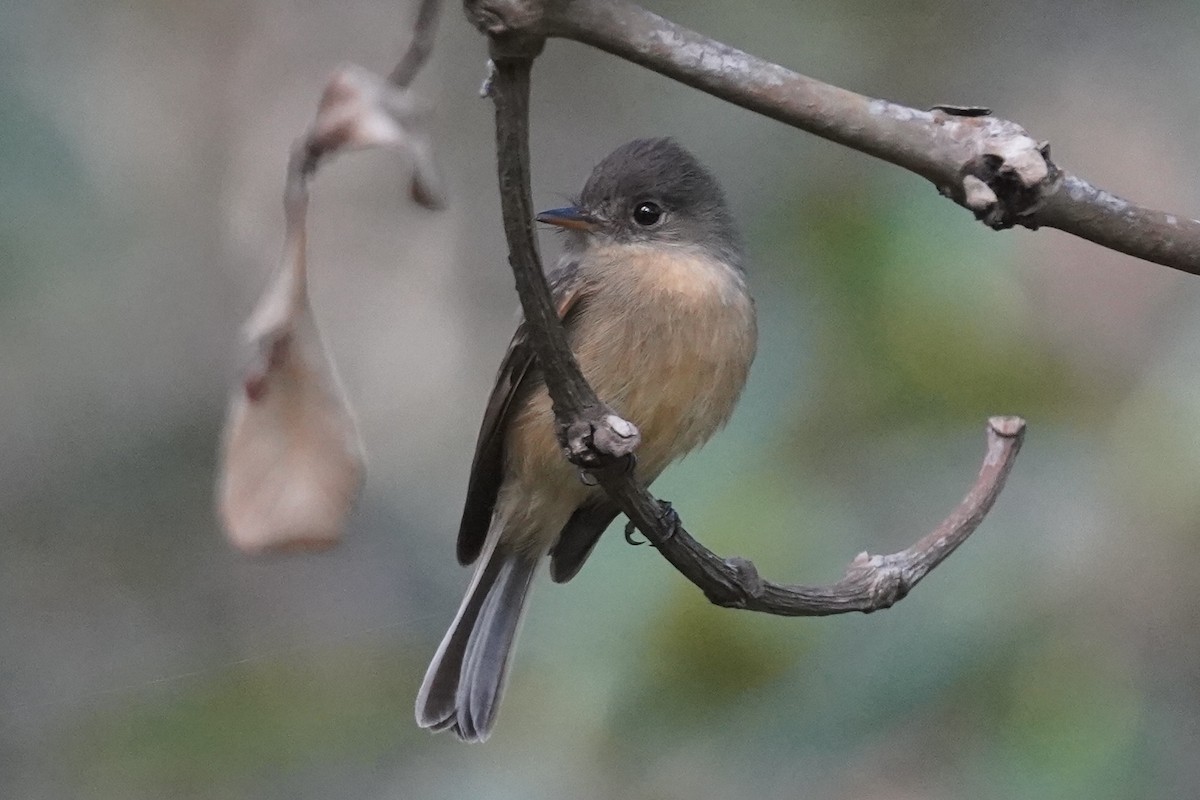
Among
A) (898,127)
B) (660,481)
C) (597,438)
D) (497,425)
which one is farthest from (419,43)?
(660,481)

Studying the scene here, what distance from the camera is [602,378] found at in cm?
278

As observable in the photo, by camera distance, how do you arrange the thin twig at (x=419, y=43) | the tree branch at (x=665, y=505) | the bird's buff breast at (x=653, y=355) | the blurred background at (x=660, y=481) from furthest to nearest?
the bird's buff breast at (x=653, y=355), the blurred background at (x=660, y=481), the tree branch at (x=665, y=505), the thin twig at (x=419, y=43)

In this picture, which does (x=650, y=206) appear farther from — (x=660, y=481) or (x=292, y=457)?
(x=292, y=457)

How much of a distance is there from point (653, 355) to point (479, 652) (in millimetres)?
751

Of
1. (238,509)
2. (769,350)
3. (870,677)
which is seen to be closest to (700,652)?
(870,677)

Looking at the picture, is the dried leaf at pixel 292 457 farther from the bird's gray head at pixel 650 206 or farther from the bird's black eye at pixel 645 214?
the bird's black eye at pixel 645 214

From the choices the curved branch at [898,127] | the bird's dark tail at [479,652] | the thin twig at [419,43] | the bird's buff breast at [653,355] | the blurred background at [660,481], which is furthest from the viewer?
the bird's dark tail at [479,652]

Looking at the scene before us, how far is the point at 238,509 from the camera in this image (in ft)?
3.46

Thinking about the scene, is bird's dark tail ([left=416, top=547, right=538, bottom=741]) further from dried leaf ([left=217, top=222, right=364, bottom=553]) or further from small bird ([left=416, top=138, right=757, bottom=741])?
dried leaf ([left=217, top=222, right=364, bottom=553])

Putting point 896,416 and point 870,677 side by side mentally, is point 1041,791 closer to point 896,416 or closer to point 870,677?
point 870,677

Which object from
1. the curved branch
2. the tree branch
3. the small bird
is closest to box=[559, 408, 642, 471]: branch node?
the tree branch

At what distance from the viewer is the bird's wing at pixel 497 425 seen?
113 inches

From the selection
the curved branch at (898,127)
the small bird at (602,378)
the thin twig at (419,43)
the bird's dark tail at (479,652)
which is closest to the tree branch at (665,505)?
the curved branch at (898,127)

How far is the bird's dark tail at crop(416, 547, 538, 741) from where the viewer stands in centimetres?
292
